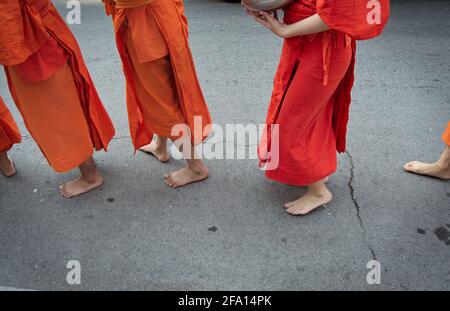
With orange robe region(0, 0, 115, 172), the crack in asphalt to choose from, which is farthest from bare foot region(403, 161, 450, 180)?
orange robe region(0, 0, 115, 172)

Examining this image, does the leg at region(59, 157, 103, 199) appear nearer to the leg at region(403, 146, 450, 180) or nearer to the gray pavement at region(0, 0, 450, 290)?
the gray pavement at region(0, 0, 450, 290)

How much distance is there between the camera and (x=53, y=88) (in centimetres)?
179

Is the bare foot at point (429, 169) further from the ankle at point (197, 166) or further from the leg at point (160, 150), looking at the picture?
the leg at point (160, 150)

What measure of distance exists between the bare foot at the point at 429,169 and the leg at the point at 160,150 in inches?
55.6

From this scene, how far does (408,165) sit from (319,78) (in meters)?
1.00

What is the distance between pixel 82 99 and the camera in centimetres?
194

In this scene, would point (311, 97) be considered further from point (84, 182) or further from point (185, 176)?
point (84, 182)

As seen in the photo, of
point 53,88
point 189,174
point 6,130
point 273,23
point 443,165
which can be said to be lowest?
point 189,174

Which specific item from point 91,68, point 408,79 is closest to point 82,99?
point 91,68

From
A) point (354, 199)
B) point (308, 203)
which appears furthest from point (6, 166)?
point (354, 199)

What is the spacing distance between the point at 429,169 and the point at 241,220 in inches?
→ 43.0

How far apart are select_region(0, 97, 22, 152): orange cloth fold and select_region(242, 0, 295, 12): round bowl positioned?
1.48 meters

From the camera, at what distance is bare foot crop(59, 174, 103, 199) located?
2.18m

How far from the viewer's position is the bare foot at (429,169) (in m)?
2.12
